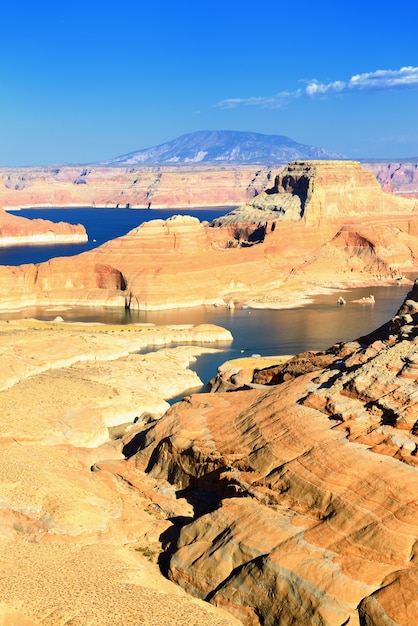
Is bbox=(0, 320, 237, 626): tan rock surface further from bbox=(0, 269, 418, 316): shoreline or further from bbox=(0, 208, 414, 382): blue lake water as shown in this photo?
bbox=(0, 269, 418, 316): shoreline

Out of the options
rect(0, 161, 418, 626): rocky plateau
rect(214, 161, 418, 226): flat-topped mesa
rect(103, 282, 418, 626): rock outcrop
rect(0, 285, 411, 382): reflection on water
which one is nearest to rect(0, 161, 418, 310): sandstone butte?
rect(214, 161, 418, 226): flat-topped mesa

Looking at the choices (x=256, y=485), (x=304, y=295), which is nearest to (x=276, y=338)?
(x=304, y=295)

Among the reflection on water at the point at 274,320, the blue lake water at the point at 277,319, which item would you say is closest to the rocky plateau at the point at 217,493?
the blue lake water at the point at 277,319

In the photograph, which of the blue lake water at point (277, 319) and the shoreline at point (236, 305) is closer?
the blue lake water at point (277, 319)

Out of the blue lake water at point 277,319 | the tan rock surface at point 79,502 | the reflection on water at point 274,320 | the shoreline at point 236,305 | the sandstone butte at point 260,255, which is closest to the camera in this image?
the tan rock surface at point 79,502

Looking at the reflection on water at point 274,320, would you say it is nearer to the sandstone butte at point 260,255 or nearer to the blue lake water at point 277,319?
the blue lake water at point 277,319

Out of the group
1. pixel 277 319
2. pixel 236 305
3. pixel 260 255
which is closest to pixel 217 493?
pixel 277 319

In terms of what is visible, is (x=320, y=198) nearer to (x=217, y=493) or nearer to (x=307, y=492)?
(x=217, y=493)
